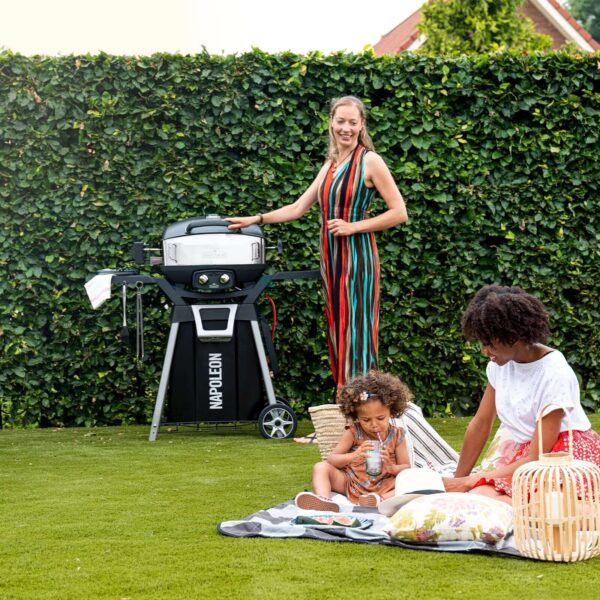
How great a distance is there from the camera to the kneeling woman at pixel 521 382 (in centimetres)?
346

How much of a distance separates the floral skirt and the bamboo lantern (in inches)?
11.8

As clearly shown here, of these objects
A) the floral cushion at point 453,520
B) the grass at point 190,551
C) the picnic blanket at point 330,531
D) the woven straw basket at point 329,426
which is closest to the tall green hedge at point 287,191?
the grass at point 190,551

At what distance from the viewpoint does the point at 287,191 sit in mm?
6637

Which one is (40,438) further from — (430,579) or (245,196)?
(430,579)

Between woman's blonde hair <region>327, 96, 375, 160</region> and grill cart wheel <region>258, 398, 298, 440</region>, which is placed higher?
woman's blonde hair <region>327, 96, 375, 160</region>

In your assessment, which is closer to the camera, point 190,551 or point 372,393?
point 190,551

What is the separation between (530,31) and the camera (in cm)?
1216

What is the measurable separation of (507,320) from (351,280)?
2.04 metres

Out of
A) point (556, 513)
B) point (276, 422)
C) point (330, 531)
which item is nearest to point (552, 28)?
point (276, 422)

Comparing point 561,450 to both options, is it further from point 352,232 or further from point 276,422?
point 276,422

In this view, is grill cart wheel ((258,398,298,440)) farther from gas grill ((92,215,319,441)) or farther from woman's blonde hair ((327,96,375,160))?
woman's blonde hair ((327,96,375,160))

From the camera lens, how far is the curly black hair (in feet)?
11.3

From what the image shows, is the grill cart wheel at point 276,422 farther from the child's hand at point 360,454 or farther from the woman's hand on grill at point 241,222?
the child's hand at point 360,454

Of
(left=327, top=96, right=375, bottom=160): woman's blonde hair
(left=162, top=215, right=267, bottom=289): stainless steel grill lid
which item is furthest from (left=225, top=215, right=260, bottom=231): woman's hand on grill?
(left=327, top=96, right=375, bottom=160): woman's blonde hair
